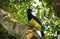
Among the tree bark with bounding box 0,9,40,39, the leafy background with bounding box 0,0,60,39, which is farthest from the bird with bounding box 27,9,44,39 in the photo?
the tree bark with bounding box 0,9,40,39

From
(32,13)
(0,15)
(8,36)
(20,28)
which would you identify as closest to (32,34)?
(20,28)

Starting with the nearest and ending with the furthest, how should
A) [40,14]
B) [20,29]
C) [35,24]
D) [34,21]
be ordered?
[20,29], [35,24], [34,21], [40,14]

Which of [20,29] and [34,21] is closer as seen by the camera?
[20,29]

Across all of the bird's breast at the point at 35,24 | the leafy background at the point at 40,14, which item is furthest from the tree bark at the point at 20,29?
the bird's breast at the point at 35,24

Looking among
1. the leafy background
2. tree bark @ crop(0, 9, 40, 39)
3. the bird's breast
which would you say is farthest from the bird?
tree bark @ crop(0, 9, 40, 39)

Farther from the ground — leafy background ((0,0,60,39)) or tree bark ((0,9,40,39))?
tree bark ((0,9,40,39))

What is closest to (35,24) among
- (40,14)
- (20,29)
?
(40,14)

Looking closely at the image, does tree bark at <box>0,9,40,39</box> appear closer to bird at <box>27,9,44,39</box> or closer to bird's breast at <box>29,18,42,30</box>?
bird at <box>27,9,44,39</box>

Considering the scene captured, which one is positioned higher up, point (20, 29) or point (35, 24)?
point (20, 29)

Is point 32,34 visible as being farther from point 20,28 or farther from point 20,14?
point 20,14

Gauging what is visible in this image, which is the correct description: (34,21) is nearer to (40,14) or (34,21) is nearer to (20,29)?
(40,14)

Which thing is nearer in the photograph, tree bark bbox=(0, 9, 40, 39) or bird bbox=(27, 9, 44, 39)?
tree bark bbox=(0, 9, 40, 39)

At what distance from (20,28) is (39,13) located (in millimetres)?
2623

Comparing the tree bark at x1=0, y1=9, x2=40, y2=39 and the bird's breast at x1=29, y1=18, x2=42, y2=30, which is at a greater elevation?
the tree bark at x1=0, y1=9, x2=40, y2=39
